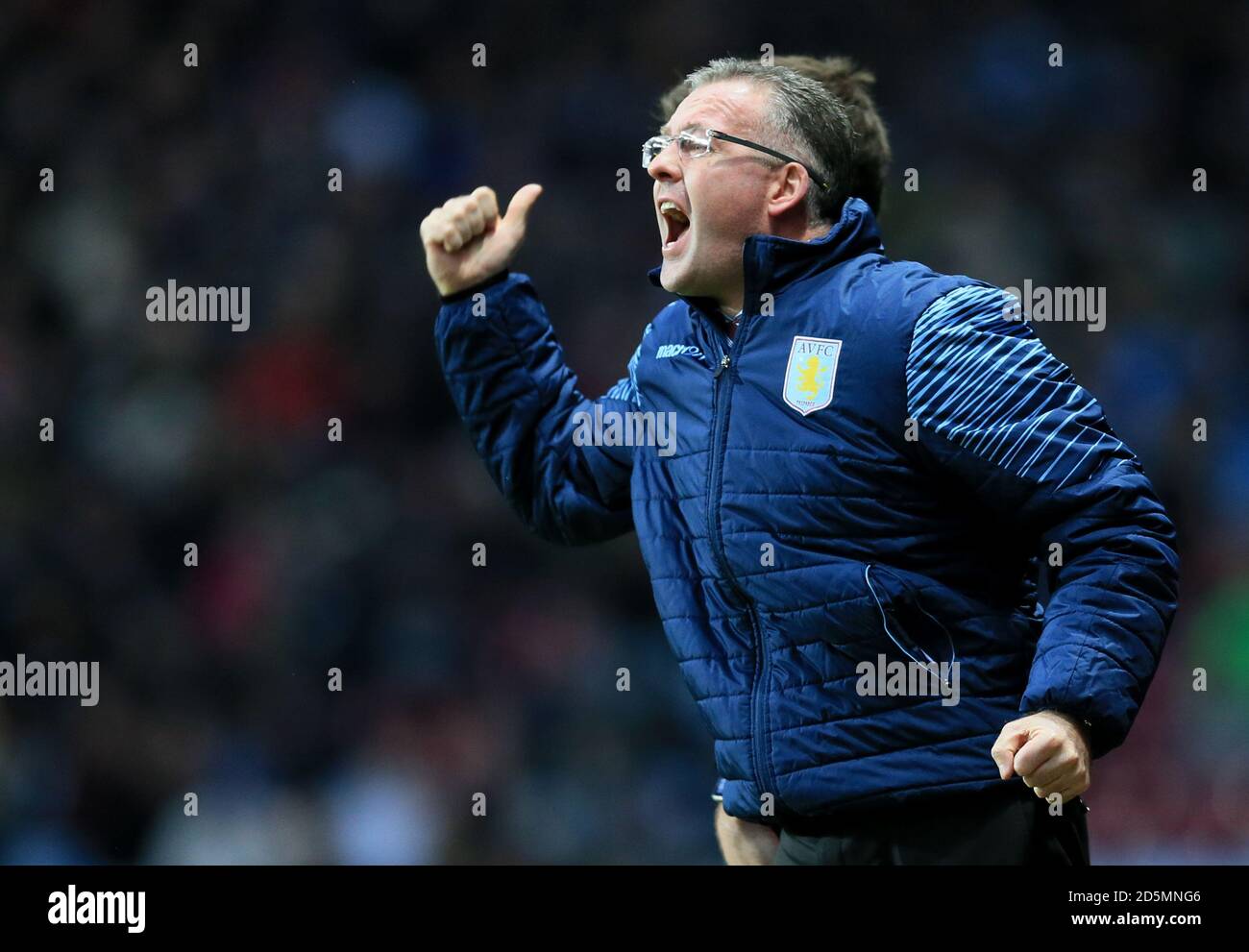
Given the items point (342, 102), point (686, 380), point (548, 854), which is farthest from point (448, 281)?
point (342, 102)

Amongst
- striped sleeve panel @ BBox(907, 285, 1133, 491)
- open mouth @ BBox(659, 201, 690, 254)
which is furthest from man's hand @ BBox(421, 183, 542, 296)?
striped sleeve panel @ BBox(907, 285, 1133, 491)

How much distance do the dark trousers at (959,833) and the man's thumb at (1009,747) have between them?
0.28 meters

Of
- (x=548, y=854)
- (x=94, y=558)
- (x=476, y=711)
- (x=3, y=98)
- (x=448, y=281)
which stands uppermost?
(x=3, y=98)

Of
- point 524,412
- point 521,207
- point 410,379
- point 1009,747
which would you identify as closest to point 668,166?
point 521,207

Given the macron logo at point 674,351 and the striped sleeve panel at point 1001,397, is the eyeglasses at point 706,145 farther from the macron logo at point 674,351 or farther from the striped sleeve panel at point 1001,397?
the striped sleeve panel at point 1001,397

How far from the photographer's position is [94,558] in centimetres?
624

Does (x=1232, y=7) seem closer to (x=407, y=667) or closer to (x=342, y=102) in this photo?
(x=342, y=102)

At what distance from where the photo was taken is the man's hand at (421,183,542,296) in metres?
3.09

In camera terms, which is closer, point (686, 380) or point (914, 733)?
point (914, 733)

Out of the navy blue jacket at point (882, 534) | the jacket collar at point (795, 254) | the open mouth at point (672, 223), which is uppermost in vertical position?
the open mouth at point (672, 223)

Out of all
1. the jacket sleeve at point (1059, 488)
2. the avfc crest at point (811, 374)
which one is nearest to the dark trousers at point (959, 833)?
the jacket sleeve at point (1059, 488)

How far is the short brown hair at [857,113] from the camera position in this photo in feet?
9.95

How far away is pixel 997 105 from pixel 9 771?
468 centimetres

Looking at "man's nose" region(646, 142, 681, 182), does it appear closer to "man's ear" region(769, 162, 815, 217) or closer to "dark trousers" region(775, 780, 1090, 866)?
"man's ear" region(769, 162, 815, 217)
